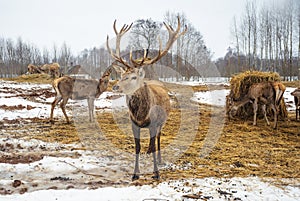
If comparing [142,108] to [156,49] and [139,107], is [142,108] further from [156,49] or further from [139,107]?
[156,49]

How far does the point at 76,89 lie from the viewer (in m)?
9.12

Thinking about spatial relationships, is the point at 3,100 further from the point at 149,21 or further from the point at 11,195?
the point at 149,21

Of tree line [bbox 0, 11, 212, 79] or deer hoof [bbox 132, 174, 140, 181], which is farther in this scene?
tree line [bbox 0, 11, 212, 79]

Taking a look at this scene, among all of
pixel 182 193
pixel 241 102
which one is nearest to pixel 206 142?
pixel 182 193

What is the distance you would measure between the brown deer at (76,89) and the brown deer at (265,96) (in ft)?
18.9

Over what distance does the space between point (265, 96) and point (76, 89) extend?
7244 mm

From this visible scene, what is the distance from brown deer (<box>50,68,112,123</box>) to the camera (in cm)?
865

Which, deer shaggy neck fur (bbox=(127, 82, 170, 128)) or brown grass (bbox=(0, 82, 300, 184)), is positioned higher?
deer shaggy neck fur (bbox=(127, 82, 170, 128))

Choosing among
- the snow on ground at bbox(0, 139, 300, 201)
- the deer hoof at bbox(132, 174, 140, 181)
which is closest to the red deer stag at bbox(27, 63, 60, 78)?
the snow on ground at bbox(0, 139, 300, 201)

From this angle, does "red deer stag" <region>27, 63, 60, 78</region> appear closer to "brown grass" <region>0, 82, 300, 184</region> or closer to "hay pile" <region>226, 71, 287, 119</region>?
"brown grass" <region>0, 82, 300, 184</region>

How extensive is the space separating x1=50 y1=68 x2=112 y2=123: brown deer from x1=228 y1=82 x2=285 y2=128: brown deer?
18.9 ft

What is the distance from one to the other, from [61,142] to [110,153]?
1540 mm

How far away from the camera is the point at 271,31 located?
32562mm

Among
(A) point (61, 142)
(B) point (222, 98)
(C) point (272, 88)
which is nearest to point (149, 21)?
(B) point (222, 98)
